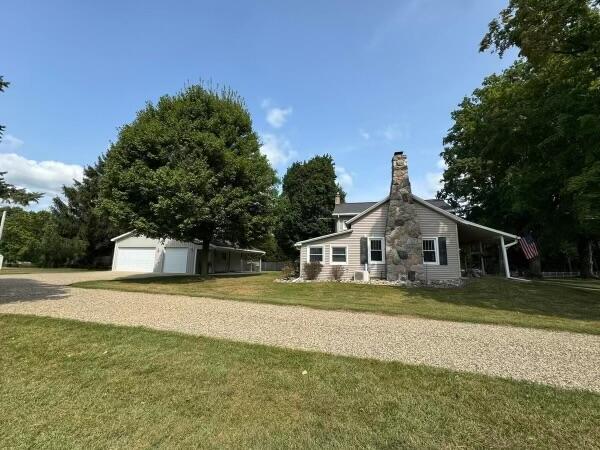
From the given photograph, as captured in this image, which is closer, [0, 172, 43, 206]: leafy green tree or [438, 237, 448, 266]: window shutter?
[0, 172, 43, 206]: leafy green tree

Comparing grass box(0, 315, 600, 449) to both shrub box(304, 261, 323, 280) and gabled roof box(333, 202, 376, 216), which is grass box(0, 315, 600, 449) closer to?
shrub box(304, 261, 323, 280)

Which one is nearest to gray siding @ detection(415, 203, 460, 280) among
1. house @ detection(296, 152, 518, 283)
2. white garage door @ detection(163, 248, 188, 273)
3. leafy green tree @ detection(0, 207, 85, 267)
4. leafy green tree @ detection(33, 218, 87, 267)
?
house @ detection(296, 152, 518, 283)

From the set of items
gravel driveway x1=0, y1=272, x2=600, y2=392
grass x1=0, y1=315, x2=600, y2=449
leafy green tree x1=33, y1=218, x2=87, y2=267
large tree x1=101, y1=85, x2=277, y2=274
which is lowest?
grass x1=0, y1=315, x2=600, y2=449

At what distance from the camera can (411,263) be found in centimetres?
1714

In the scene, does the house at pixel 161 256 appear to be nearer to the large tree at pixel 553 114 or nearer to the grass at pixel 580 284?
the large tree at pixel 553 114

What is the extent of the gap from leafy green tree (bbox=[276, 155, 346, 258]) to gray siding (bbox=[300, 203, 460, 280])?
16036 millimetres

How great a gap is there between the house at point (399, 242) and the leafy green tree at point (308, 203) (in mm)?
16107

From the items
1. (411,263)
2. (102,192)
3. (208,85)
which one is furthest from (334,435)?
(208,85)

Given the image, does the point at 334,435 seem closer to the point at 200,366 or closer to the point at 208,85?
the point at 200,366

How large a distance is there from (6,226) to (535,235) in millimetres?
62400

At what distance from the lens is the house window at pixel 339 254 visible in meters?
18.8

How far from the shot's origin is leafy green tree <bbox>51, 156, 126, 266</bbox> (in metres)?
31.8

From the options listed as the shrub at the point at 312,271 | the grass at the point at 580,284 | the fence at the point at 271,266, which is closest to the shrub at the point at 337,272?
the shrub at the point at 312,271

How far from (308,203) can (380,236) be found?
58.4 feet
